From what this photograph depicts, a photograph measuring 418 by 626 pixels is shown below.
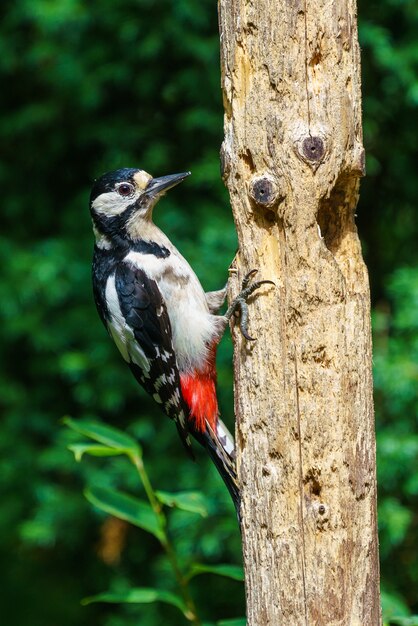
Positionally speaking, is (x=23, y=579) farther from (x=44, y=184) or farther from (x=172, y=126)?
(x=172, y=126)

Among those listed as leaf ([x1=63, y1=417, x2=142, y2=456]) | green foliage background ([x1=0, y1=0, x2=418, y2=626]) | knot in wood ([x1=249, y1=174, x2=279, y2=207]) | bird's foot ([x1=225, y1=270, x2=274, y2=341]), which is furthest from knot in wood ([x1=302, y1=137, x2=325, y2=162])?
green foliage background ([x1=0, y1=0, x2=418, y2=626])

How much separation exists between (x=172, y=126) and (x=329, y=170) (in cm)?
241

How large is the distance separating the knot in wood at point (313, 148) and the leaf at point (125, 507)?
1052 millimetres

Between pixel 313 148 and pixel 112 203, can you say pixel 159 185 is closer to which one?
pixel 112 203

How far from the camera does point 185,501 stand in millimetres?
2572

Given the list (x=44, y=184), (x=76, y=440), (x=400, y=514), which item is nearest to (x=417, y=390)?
(x=400, y=514)

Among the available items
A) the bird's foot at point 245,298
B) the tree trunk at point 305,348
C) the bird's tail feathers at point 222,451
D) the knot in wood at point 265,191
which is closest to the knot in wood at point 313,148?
the tree trunk at point 305,348

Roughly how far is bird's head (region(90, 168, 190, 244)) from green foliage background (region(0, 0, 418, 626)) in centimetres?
73

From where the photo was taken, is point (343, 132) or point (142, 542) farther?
point (142, 542)

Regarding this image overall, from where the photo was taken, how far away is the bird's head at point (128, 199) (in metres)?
3.45

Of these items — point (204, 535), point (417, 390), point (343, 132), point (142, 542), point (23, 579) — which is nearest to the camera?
point (343, 132)

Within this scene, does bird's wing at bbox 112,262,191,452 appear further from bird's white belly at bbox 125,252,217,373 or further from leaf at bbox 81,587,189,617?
leaf at bbox 81,587,189,617

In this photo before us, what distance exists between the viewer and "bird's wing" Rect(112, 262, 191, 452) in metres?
3.37

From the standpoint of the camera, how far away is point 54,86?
486cm
